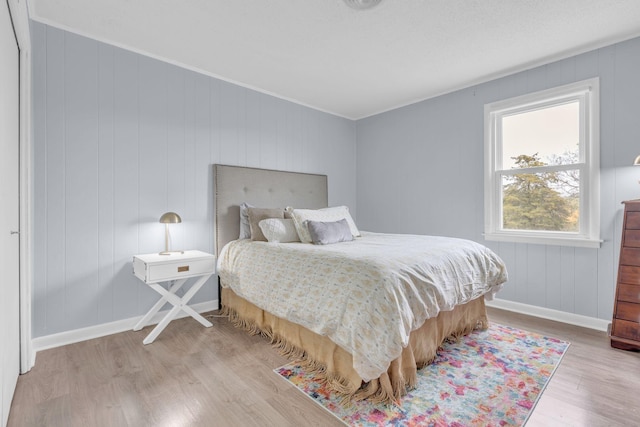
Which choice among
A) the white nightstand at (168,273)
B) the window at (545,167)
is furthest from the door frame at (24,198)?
the window at (545,167)

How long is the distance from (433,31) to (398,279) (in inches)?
77.4

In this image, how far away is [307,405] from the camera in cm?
167

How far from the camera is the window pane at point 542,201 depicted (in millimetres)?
2904

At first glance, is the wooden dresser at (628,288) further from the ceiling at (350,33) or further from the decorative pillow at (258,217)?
the decorative pillow at (258,217)

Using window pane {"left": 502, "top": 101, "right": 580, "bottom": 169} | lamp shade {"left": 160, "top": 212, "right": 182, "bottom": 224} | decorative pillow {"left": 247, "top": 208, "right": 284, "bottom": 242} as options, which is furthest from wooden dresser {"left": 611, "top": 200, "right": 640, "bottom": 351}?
lamp shade {"left": 160, "top": 212, "right": 182, "bottom": 224}

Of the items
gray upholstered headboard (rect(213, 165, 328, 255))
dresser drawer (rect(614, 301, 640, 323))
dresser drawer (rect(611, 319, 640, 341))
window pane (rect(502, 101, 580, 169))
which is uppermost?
window pane (rect(502, 101, 580, 169))

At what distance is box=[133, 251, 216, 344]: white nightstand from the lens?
7.85 feet

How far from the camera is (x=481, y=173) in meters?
3.42

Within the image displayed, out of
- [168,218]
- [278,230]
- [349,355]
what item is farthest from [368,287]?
[168,218]

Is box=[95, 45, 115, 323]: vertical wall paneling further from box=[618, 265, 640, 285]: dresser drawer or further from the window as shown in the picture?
box=[618, 265, 640, 285]: dresser drawer

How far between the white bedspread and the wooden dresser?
806mm

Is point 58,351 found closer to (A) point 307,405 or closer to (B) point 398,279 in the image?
(A) point 307,405

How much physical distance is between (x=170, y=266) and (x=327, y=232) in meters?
1.32

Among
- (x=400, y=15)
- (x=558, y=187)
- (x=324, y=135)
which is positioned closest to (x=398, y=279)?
(x=400, y=15)
